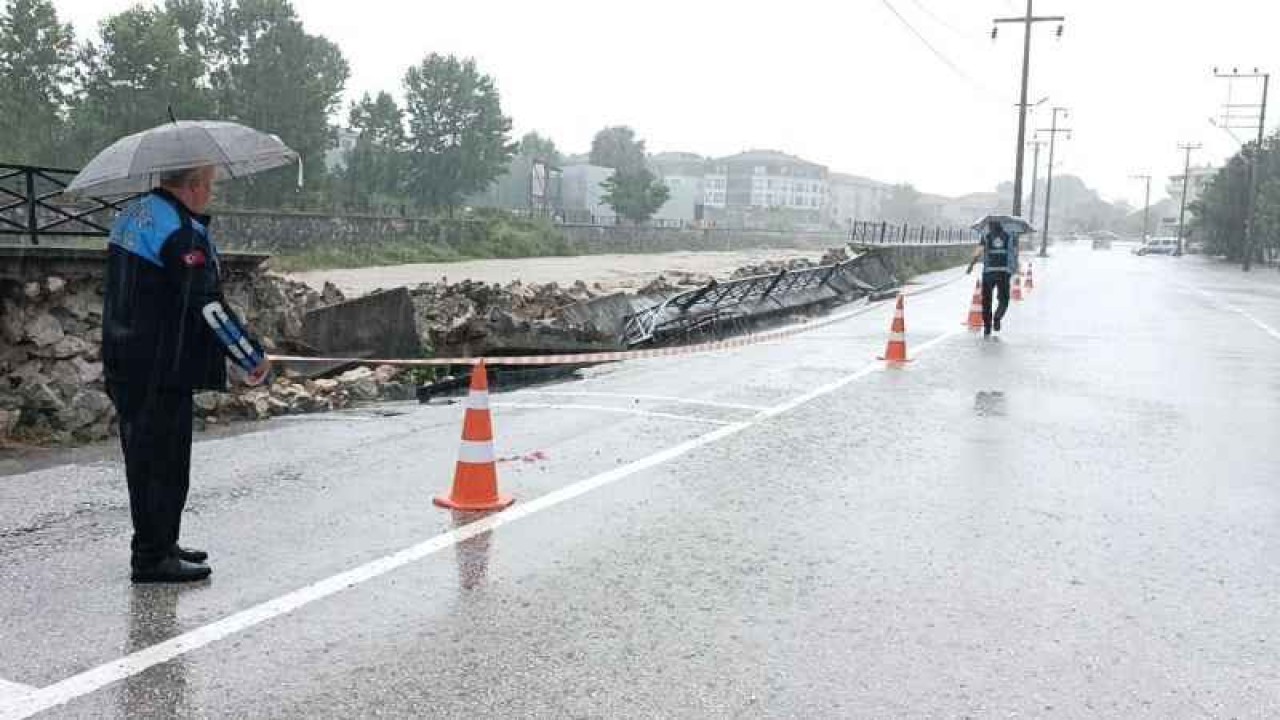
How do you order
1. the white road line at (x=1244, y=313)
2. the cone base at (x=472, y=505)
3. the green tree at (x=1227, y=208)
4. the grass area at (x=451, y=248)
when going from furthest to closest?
the green tree at (x=1227, y=208), the grass area at (x=451, y=248), the white road line at (x=1244, y=313), the cone base at (x=472, y=505)

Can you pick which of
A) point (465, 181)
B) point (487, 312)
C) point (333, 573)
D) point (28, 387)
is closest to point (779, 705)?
point (333, 573)

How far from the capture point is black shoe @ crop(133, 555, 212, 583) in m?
4.77

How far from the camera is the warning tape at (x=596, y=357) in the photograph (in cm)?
1079

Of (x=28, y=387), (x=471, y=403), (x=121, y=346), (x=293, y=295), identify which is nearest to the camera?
(x=121, y=346)

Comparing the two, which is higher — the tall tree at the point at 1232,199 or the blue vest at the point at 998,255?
the tall tree at the point at 1232,199

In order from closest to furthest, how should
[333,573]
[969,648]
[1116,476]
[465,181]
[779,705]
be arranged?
[779,705] < [969,648] < [333,573] < [1116,476] < [465,181]

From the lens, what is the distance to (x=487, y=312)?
15031 millimetres

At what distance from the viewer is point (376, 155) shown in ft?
257

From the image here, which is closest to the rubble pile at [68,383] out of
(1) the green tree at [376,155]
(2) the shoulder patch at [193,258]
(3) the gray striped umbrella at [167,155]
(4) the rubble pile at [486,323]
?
(4) the rubble pile at [486,323]

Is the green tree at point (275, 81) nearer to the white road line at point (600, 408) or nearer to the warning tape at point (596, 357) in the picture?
the warning tape at point (596, 357)

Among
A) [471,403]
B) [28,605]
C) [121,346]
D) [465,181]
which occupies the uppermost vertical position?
[465,181]

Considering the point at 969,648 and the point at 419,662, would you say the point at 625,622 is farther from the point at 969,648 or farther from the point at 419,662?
the point at 969,648

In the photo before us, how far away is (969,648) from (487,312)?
37.8ft

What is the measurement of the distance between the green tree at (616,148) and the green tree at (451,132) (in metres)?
45.5
